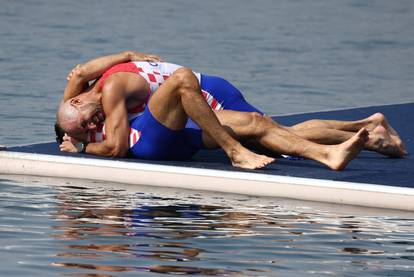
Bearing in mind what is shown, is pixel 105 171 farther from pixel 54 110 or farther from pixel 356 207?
pixel 54 110

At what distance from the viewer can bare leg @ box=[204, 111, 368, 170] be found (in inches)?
380

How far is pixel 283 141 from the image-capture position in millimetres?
9867

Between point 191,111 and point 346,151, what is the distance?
0.91 metres

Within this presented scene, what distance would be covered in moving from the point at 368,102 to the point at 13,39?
5470mm

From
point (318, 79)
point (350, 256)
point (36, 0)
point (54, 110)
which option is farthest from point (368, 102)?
point (36, 0)

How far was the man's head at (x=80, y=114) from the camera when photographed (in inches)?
388

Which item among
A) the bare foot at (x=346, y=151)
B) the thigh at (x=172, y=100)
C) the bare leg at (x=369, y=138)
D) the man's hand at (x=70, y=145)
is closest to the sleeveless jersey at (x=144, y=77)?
the man's hand at (x=70, y=145)

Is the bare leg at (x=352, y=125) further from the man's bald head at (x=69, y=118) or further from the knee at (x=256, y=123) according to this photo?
the man's bald head at (x=69, y=118)

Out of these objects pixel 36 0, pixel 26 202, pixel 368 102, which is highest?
pixel 26 202

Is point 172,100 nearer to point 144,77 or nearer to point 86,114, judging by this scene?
point 144,77

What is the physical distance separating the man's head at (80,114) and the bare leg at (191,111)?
0.34m

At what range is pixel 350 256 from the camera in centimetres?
820

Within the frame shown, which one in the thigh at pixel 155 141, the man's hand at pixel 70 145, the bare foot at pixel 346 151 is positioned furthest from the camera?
the man's hand at pixel 70 145

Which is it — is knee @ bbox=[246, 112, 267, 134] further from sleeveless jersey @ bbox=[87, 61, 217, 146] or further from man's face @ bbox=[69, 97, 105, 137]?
man's face @ bbox=[69, 97, 105, 137]
